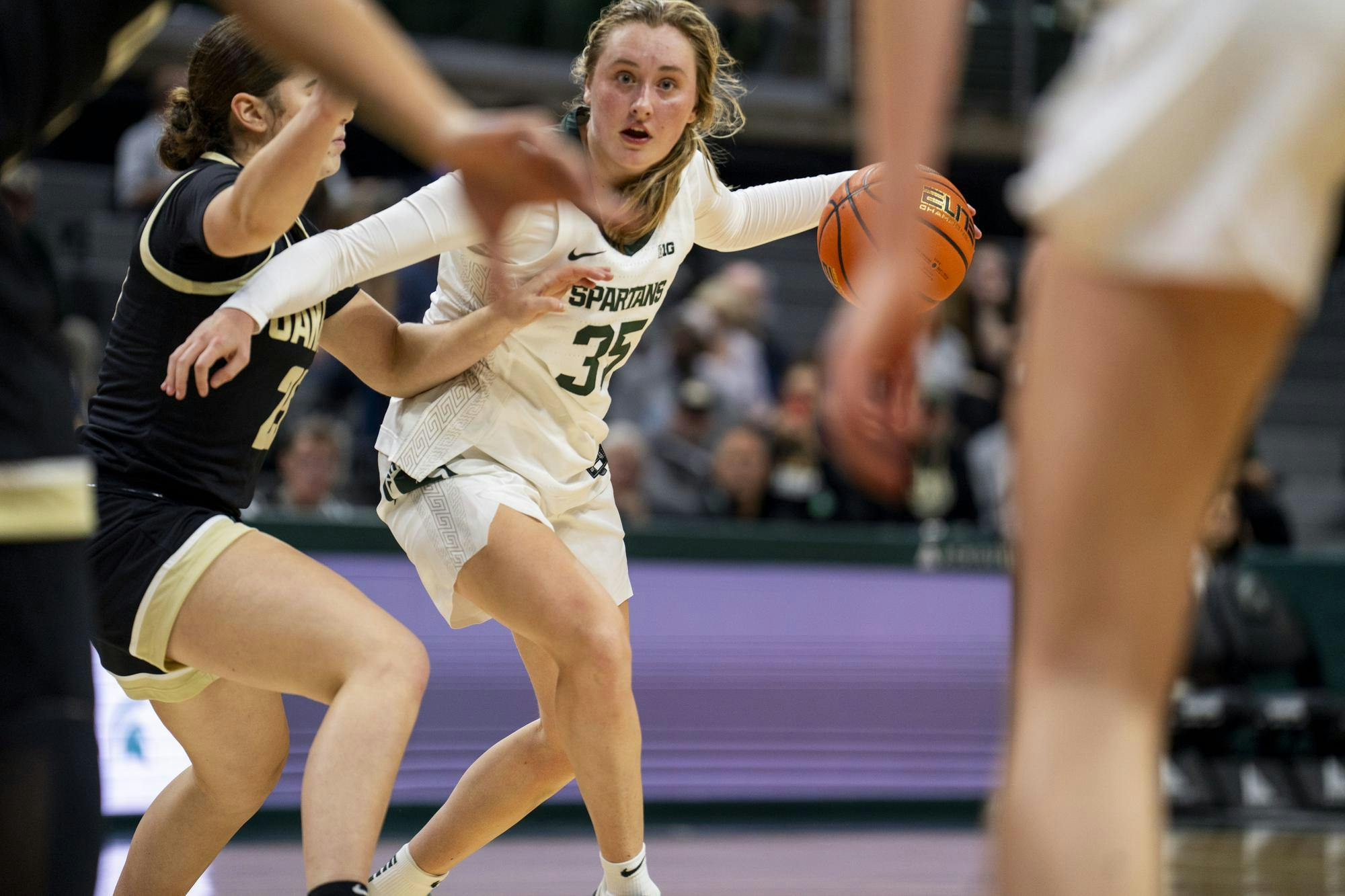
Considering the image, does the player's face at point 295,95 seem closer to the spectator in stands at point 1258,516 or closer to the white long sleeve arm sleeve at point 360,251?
the white long sleeve arm sleeve at point 360,251

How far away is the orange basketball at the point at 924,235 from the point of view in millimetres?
3711

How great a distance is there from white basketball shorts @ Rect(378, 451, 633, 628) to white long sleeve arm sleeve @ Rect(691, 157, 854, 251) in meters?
0.68

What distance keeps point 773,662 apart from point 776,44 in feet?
28.5

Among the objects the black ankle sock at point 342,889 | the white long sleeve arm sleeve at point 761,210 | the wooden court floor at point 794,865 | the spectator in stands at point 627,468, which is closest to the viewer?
the black ankle sock at point 342,889

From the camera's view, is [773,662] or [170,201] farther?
[773,662]

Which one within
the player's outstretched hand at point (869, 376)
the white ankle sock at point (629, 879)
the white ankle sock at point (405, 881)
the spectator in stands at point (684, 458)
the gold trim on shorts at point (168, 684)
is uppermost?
the player's outstretched hand at point (869, 376)

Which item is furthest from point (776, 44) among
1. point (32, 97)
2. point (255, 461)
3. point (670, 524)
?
point (32, 97)

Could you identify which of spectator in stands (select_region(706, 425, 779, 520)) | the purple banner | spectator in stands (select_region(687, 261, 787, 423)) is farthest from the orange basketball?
spectator in stands (select_region(687, 261, 787, 423))

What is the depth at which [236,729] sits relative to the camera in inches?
125

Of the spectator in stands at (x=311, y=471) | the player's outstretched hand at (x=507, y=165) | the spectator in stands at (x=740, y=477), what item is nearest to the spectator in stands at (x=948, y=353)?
the spectator in stands at (x=740, y=477)

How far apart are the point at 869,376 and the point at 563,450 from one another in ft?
7.04

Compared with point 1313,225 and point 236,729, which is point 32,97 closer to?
point 1313,225

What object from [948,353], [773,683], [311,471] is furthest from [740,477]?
[948,353]

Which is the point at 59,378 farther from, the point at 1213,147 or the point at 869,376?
the point at 1213,147
